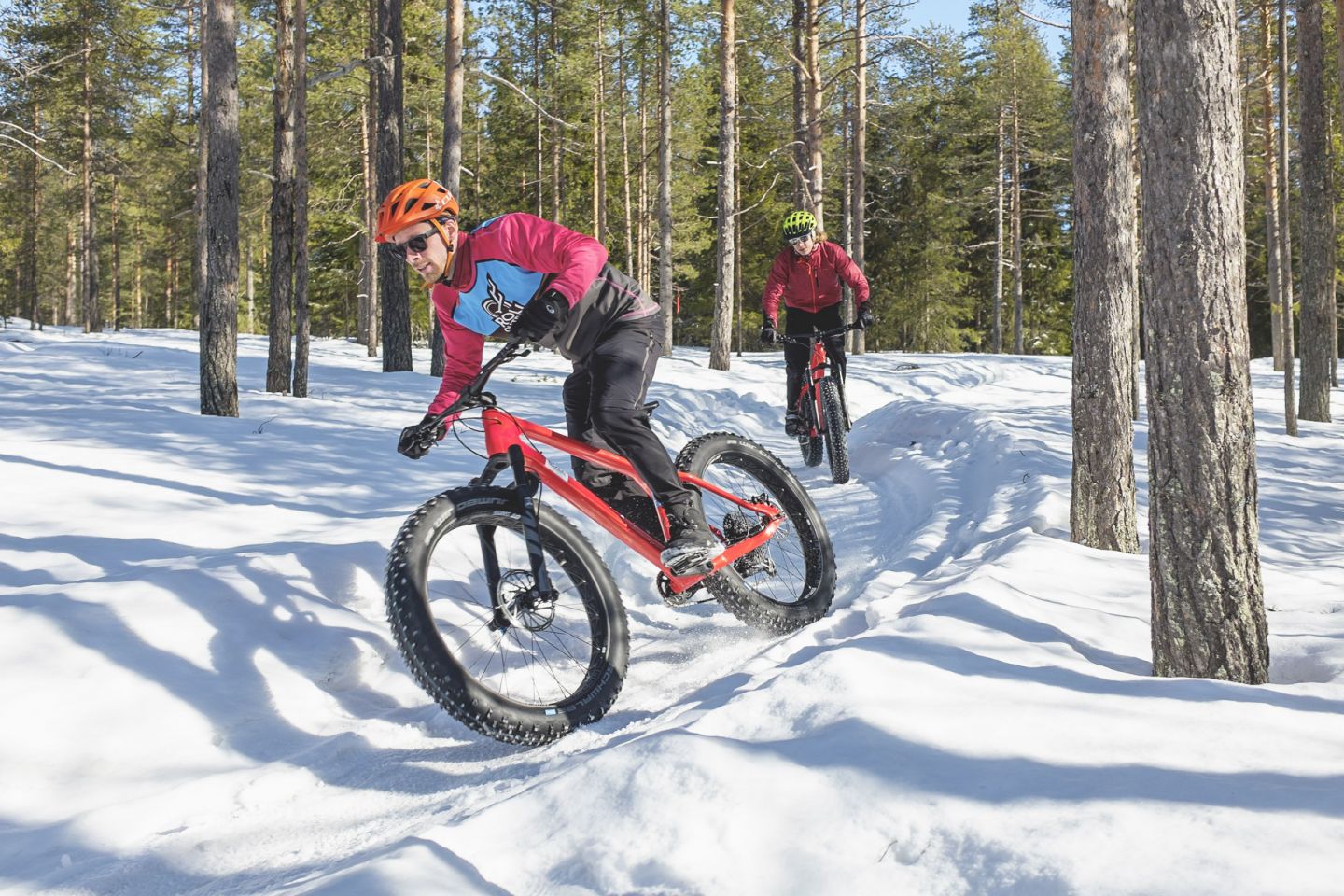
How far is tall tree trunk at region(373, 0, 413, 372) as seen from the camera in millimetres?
16047

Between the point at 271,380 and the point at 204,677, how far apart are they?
1180 cm

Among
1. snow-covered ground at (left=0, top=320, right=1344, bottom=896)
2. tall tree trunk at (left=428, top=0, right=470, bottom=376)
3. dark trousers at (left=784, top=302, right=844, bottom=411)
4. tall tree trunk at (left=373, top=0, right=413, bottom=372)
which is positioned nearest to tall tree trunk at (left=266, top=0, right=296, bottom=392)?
tall tree trunk at (left=373, top=0, right=413, bottom=372)

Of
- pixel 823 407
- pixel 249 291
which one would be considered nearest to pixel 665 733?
pixel 823 407

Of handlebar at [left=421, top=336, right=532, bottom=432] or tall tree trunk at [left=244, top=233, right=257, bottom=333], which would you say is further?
tall tree trunk at [left=244, top=233, right=257, bottom=333]

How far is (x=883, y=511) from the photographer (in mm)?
7801

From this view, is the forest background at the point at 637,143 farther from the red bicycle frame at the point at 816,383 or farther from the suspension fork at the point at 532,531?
the suspension fork at the point at 532,531

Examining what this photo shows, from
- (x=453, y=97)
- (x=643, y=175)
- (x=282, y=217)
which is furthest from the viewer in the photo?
(x=643, y=175)

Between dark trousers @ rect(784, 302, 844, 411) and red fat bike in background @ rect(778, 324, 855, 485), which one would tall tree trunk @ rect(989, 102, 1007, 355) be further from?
red fat bike in background @ rect(778, 324, 855, 485)

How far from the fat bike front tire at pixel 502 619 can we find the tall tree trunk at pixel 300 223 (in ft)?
36.7

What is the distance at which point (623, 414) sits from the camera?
419cm

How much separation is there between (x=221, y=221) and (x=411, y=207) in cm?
808

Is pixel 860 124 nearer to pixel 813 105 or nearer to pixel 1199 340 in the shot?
pixel 813 105

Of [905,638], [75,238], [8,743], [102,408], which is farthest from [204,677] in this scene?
[75,238]

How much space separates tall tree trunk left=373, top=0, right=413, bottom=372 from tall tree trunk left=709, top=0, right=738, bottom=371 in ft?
22.7
